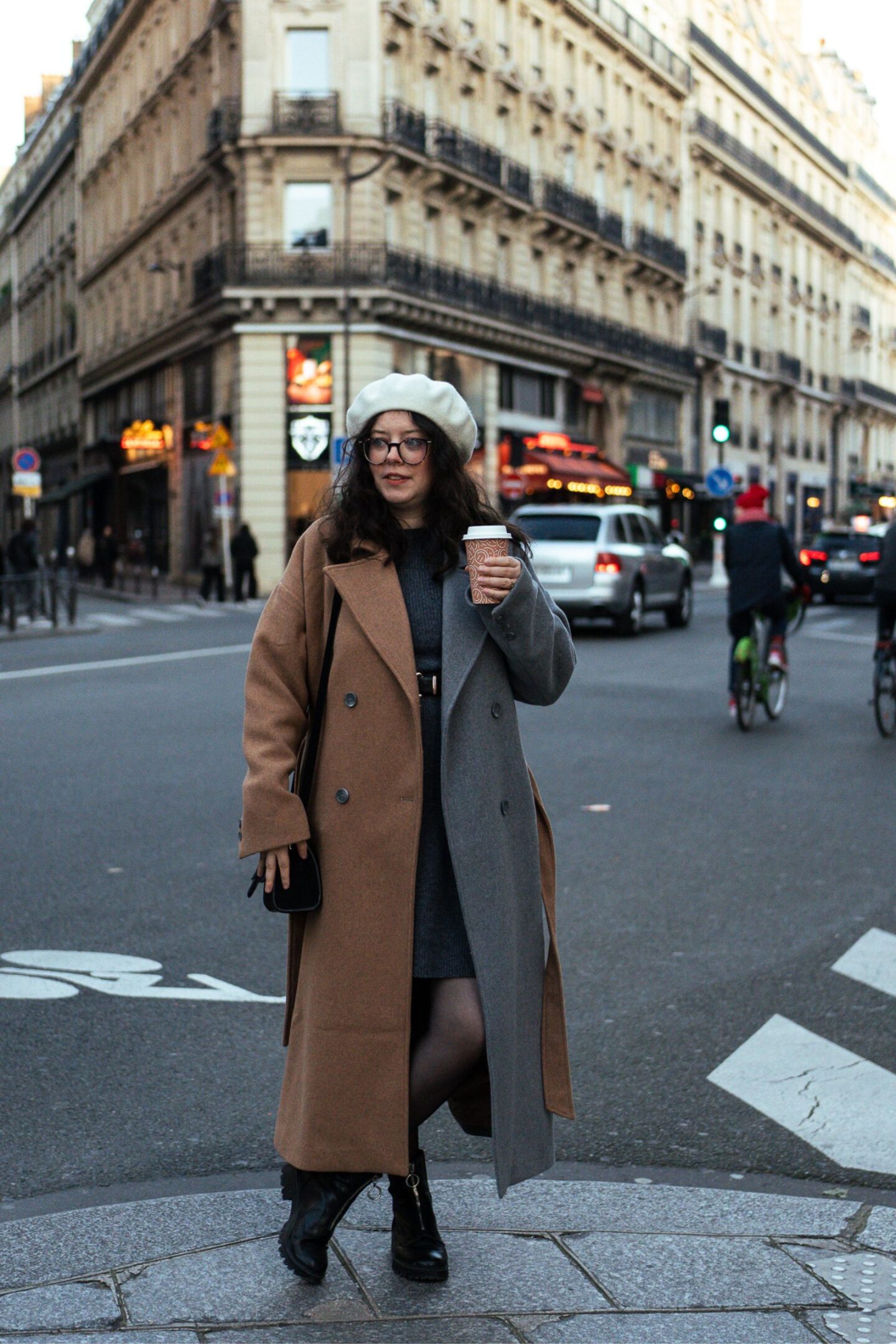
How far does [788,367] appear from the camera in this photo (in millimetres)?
72062

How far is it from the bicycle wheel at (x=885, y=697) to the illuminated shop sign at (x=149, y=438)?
3531 cm

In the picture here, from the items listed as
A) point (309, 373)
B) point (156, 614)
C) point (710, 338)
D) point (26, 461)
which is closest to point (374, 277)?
point (309, 373)

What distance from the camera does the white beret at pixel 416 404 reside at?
10.7 ft

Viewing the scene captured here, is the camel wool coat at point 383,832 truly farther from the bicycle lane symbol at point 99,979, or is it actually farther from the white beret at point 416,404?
the bicycle lane symbol at point 99,979

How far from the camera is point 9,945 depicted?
607 centimetres

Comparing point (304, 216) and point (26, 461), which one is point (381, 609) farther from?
point (304, 216)

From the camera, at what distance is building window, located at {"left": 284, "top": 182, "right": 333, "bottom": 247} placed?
1553 inches

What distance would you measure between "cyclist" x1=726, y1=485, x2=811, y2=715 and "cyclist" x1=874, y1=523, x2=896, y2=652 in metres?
0.61

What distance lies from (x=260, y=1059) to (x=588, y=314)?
1871 inches

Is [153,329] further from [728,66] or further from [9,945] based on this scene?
[9,945]

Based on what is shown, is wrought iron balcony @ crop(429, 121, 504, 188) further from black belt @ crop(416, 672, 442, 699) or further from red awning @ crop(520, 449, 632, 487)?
black belt @ crop(416, 672, 442, 699)

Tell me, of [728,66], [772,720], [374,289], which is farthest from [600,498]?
[772,720]

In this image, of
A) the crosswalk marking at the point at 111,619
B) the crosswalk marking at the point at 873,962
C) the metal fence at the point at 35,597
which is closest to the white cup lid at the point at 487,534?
the crosswalk marking at the point at 873,962

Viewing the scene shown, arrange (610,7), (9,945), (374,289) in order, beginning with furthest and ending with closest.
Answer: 1. (610,7)
2. (374,289)
3. (9,945)
